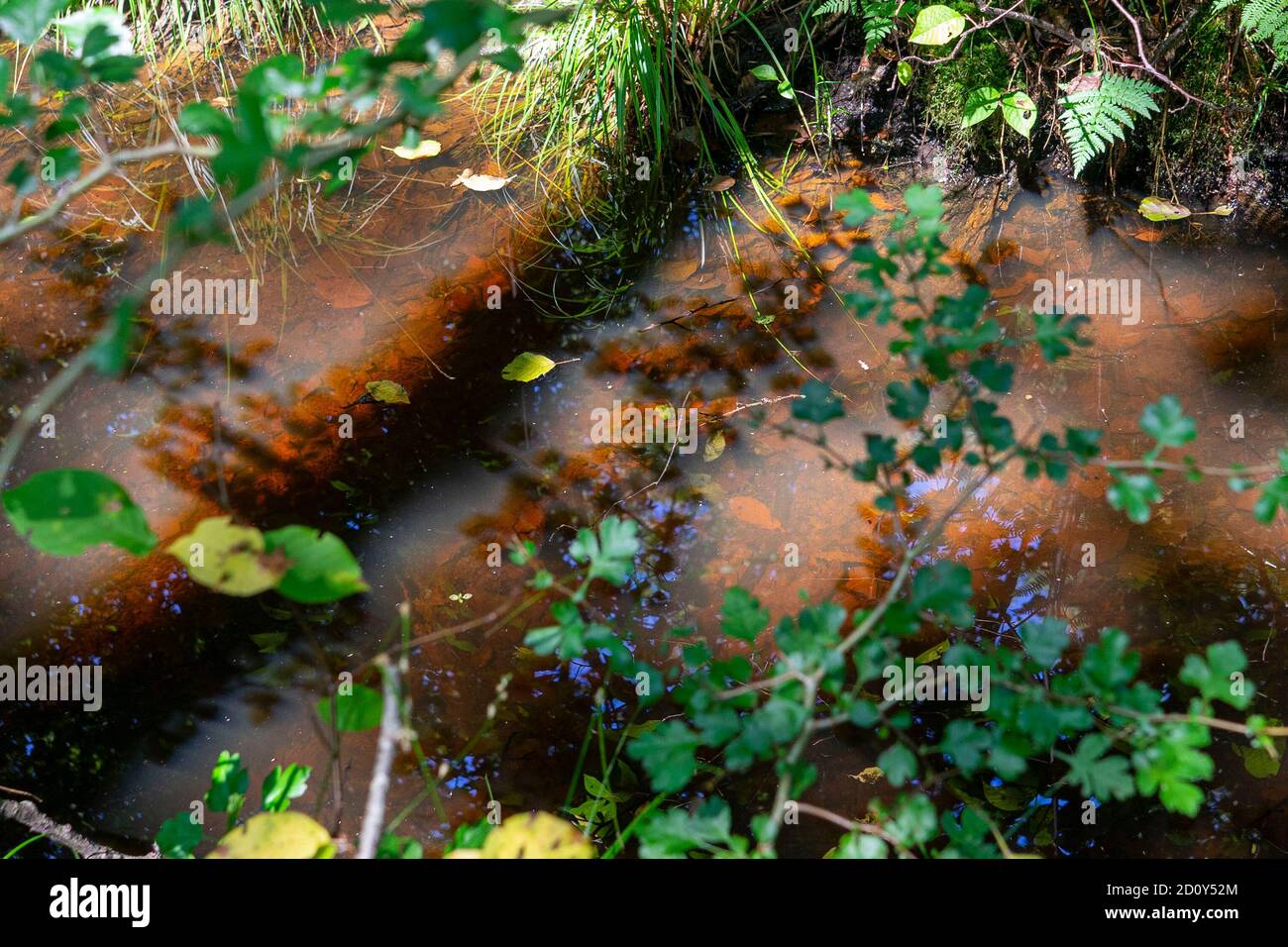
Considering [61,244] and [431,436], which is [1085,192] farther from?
[61,244]

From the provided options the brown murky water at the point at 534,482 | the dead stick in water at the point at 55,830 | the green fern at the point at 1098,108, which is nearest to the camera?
the dead stick in water at the point at 55,830

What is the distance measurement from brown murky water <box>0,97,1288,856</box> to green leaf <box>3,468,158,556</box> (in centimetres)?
38

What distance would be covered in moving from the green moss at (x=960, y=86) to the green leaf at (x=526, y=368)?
1365 millimetres

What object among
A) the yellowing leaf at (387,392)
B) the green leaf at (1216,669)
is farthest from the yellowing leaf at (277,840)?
the yellowing leaf at (387,392)

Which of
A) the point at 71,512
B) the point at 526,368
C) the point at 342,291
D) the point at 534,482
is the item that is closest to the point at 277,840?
the point at 71,512

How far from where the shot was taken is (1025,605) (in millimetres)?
1684

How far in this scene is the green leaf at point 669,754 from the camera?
0.89 metres

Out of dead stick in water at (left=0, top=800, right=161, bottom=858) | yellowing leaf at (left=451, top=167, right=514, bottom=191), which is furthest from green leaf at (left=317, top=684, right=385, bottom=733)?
yellowing leaf at (left=451, top=167, right=514, bottom=191)

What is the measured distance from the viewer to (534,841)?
0.90 meters

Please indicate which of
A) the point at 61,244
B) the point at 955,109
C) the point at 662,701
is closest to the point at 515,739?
the point at 662,701

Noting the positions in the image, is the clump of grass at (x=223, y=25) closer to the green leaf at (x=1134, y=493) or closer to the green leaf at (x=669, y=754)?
the green leaf at (x=669, y=754)

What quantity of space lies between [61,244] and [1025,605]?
8.31ft

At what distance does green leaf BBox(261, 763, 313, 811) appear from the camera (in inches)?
38.6

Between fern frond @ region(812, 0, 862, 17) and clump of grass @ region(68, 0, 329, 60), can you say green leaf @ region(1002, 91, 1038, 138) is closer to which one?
fern frond @ region(812, 0, 862, 17)
